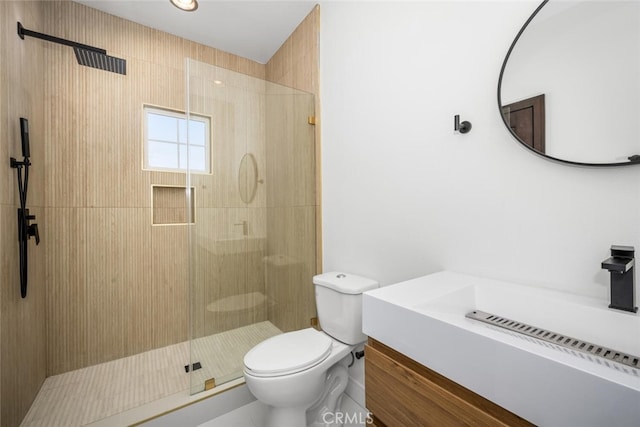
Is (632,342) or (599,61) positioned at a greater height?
(599,61)

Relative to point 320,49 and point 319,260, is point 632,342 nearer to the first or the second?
point 319,260

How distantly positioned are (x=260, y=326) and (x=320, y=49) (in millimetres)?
2016

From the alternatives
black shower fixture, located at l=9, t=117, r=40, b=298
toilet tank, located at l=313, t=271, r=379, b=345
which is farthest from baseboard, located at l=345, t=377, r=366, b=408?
black shower fixture, located at l=9, t=117, r=40, b=298

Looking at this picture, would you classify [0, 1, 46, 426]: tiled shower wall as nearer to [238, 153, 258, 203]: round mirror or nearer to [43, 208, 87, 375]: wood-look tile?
[43, 208, 87, 375]: wood-look tile

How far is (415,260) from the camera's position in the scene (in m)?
1.27

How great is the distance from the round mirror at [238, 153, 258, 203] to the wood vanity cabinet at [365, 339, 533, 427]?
123 cm

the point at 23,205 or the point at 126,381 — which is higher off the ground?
the point at 23,205

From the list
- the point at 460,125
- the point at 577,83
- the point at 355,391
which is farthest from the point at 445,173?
the point at 355,391

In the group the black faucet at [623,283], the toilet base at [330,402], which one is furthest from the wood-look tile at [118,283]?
the black faucet at [623,283]

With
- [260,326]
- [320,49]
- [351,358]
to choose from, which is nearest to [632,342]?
[351,358]

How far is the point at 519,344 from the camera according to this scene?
0.54 meters

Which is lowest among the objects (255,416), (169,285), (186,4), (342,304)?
(255,416)

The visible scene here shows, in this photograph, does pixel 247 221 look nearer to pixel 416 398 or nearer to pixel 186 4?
pixel 416 398

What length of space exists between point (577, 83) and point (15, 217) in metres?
2.46
